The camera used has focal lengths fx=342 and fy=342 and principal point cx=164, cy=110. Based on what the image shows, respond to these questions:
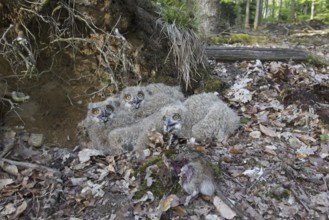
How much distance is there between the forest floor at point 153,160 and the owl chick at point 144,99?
18.5 inches

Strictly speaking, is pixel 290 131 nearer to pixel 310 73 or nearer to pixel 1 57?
pixel 310 73

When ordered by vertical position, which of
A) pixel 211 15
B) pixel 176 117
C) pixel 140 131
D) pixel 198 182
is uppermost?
pixel 211 15

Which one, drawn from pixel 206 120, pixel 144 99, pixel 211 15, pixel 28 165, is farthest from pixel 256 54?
pixel 28 165

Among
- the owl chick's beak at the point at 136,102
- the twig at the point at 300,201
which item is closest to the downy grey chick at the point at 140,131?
the owl chick's beak at the point at 136,102

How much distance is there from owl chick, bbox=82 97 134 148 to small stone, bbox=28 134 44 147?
1.83 ft

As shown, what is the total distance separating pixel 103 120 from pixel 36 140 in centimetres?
79

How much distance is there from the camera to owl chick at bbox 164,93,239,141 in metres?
3.51

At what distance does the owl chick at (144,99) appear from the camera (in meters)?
3.63

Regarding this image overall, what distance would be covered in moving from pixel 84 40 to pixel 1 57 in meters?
0.92

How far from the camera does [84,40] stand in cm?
381

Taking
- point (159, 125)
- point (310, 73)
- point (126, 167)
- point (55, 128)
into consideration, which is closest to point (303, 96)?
point (310, 73)

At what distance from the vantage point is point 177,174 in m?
2.89

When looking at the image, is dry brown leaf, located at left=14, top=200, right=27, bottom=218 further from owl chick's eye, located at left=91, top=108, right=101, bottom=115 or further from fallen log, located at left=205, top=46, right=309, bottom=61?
fallen log, located at left=205, top=46, right=309, bottom=61

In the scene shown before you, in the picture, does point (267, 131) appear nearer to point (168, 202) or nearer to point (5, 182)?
point (168, 202)
